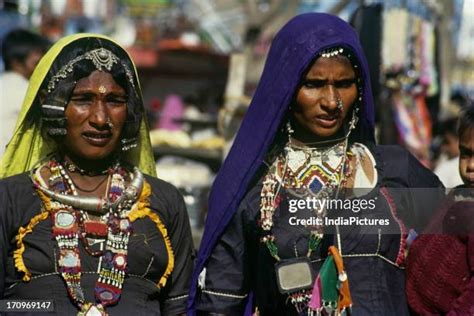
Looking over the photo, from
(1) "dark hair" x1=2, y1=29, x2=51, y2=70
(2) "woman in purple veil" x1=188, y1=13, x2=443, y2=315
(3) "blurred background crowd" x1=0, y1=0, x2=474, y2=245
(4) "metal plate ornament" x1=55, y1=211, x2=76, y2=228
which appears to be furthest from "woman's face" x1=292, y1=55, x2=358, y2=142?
(1) "dark hair" x1=2, y1=29, x2=51, y2=70

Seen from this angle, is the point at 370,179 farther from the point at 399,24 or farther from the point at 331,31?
the point at 399,24

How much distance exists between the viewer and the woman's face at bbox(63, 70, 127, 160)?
3.47 metres

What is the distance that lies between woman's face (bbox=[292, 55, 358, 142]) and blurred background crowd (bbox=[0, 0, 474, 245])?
96.9 inches

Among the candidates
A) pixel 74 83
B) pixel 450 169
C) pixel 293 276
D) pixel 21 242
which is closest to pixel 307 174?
pixel 293 276

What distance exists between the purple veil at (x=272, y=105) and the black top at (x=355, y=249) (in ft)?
0.18

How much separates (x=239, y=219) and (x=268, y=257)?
0.20 metres

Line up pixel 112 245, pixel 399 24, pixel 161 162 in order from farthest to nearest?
1. pixel 399 24
2. pixel 161 162
3. pixel 112 245

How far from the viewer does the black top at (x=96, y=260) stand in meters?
3.37

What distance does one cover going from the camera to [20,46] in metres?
6.86

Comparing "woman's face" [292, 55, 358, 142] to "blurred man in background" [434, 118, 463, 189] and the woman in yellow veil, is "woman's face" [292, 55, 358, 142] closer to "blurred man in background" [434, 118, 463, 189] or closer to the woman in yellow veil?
the woman in yellow veil

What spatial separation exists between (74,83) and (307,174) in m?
0.97

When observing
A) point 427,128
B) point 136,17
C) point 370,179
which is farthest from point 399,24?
point 136,17

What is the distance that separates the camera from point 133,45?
15.2m
